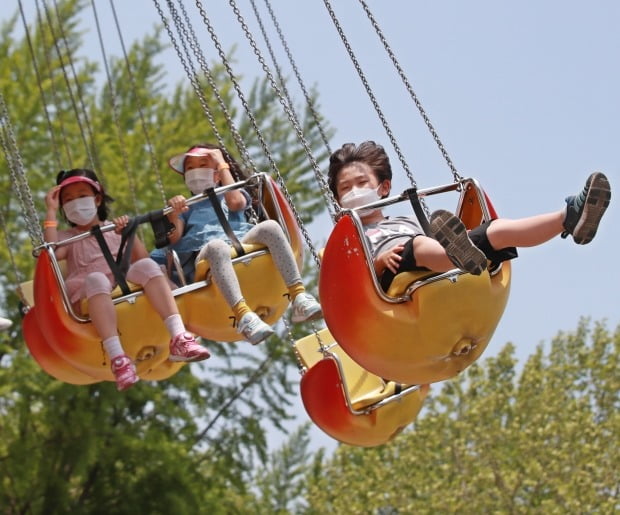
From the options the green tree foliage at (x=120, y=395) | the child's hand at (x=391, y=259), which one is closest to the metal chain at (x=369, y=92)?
the child's hand at (x=391, y=259)

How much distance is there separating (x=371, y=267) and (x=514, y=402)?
13407 mm

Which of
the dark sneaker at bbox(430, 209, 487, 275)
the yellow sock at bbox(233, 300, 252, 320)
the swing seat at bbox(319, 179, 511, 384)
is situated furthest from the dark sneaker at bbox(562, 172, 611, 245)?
the yellow sock at bbox(233, 300, 252, 320)

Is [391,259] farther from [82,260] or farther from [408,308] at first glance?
[82,260]

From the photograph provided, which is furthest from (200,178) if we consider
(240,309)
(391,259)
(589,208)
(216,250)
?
(589,208)

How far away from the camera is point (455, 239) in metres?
5.53

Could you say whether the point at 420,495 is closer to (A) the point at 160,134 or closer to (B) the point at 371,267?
(A) the point at 160,134

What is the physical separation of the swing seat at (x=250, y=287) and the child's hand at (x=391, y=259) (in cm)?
103

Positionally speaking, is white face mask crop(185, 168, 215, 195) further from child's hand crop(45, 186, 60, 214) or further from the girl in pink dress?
child's hand crop(45, 186, 60, 214)

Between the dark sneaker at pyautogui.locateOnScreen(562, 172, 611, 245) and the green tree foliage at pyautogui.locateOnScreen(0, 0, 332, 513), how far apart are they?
31.8ft

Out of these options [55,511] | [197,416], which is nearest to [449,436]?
[197,416]

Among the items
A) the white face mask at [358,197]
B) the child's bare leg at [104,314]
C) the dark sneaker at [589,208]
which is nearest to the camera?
the dark sneaker at [589,208]

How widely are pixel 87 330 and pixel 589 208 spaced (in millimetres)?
2763

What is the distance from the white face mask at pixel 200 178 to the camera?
755cm

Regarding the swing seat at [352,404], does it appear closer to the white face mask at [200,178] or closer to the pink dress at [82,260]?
the white face mask at [200,178]
